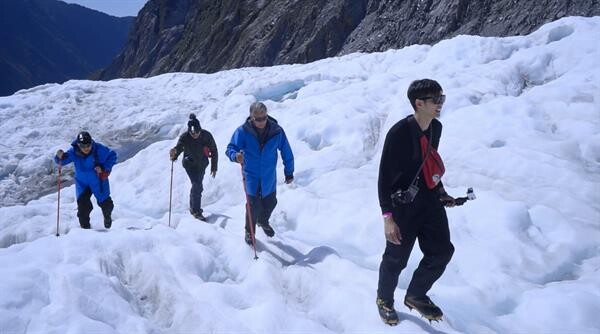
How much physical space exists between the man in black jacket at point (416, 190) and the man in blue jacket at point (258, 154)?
80.1 inches

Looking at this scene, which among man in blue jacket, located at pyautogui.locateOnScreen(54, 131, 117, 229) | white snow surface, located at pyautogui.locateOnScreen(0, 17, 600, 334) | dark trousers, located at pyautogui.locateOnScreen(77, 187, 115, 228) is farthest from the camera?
dark trousers, located at pyautogui.locateOnScreen(77, 187, 115, 228)

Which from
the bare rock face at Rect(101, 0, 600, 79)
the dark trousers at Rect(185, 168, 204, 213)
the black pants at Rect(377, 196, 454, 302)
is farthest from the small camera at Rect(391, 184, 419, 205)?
the bare rock face at Rect(101, 0, 600, 79)

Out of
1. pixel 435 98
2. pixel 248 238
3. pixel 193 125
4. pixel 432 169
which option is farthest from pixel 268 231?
pixel 435 98

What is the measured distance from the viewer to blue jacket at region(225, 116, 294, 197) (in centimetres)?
498

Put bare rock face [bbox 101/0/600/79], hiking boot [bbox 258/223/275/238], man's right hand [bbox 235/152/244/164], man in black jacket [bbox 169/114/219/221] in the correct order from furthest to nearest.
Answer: bare rock face [bbox 101/0/600/79], man in black jacket [bbox 169/114/219/221], hiking boot [bbox 258/223/275/238], man's right hand [bbox 235/152/244/164]

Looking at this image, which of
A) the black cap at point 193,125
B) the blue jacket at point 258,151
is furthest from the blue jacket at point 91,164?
the blue jacket at point 258,151

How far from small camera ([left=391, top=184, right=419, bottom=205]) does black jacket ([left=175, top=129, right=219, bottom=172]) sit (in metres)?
4.39

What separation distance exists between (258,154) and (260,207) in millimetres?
705

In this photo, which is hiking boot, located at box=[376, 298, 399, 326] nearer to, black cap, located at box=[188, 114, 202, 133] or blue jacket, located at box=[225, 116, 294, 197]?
blue jacket, located at box=[225, 116, 294, 197]

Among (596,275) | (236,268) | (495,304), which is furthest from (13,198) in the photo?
(596,275)

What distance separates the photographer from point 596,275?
4465 mm

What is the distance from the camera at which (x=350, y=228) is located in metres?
6.08

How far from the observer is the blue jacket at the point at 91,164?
245 inches

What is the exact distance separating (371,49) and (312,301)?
1110 inches
